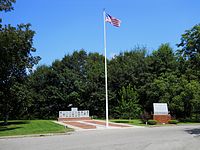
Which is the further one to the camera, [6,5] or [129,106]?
[129,106]

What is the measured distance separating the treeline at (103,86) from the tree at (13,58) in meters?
0.12

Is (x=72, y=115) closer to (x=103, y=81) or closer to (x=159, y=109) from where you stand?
(x=103, y=81)

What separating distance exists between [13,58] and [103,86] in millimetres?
32767

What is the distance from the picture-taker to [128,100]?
49531 mm

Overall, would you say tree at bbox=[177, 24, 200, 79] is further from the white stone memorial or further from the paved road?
the white stone memorial

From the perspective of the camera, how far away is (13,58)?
88.5 feet

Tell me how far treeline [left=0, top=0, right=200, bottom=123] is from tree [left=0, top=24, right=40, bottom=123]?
0.39ft

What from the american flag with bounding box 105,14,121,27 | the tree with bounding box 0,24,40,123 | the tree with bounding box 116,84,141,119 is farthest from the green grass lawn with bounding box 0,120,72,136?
the tree with bounding box 116,84,141,119

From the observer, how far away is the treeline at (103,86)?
37.6 m

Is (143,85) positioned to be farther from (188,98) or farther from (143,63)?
(188,98)

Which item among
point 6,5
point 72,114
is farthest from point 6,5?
point 72,114

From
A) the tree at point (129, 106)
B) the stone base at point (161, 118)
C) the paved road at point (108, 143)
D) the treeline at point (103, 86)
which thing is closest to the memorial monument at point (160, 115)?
the stone base at point (161, 118)

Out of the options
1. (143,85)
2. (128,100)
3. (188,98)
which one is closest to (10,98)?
(128,100)

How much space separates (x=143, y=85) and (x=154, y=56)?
661cm
